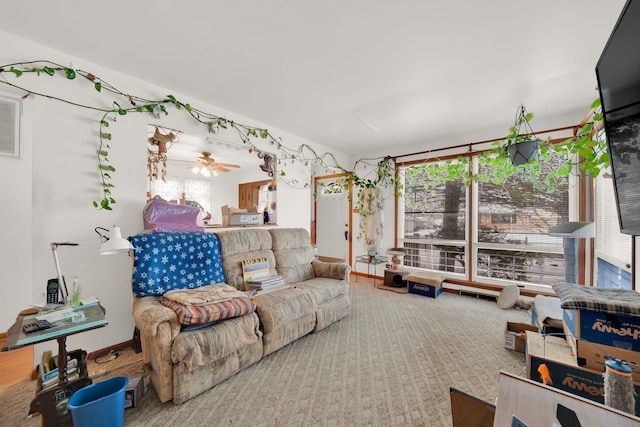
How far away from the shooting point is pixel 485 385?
5.64 feet

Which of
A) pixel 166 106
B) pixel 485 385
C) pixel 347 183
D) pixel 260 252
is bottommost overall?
pixel 485 385

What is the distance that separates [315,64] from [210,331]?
2.23m

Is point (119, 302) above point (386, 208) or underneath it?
underneath

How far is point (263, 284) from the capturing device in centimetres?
241

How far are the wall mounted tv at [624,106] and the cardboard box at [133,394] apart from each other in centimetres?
279

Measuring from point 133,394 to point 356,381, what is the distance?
1.45m

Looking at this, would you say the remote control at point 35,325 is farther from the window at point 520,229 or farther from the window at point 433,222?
the window at point 520,229

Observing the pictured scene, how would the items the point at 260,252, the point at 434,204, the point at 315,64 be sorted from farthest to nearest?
the point at 434,204 → the point at 260,252 → the point at 315,64

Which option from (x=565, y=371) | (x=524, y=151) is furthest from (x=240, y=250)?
(x=524, y=151)

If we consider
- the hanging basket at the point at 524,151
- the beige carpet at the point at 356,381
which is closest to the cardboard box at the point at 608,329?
the beige carpet at the point at 356,381

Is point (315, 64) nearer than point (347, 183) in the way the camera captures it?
Yes

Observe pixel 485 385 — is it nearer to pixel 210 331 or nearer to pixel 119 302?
pixel 210 331

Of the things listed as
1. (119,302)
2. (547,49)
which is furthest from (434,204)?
(119,302)

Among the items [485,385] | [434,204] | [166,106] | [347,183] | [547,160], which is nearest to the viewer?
[485,385]
